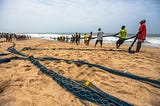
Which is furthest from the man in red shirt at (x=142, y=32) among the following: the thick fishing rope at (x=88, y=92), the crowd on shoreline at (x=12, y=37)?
the crowd on shoreline at (x=12, y=37)

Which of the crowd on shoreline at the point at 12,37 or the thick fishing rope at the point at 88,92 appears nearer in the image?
the thick fishing rope at the point at 88,92

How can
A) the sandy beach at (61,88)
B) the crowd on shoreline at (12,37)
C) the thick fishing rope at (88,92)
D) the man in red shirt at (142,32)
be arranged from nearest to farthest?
the thick fishing rope at (88,92) < the sandy beach at (61,88) < the man in red shirt at (142,32) < the crowd on shoreline at (12,37)

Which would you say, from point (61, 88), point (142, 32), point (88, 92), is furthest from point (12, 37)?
point (88, 92)

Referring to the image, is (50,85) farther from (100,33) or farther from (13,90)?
(100,33)

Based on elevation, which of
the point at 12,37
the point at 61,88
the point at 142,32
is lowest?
the point at 61,88

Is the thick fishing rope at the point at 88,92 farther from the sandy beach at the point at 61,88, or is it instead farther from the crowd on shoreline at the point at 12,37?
the crowd on shoreline at the point at 12,37

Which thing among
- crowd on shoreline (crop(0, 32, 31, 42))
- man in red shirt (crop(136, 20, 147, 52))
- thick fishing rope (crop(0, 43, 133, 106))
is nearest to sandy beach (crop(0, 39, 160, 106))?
thick fishing rope (crop(0, 43, 133, 106))

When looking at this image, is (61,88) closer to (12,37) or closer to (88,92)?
(88,92)

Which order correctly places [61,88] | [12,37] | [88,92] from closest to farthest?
1. [88,92]
2. [61,88]
3. [12,37]

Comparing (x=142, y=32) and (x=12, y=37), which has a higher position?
(x=142, y=32)

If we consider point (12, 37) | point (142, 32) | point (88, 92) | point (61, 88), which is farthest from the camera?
point (12, 37)

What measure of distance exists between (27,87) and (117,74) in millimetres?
2415

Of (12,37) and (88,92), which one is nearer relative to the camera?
(88,92)

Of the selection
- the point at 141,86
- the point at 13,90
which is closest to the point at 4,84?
the point at 13,90
